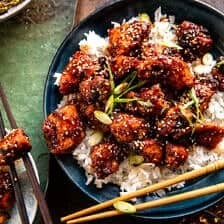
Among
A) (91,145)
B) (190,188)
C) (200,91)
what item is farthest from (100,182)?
(200,91)

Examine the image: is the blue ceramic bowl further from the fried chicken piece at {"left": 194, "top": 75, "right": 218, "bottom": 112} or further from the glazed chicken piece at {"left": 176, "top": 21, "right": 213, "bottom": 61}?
the fried chicken piece at {"left": 194, "top": 75, "right": 218, "bottom": 112}

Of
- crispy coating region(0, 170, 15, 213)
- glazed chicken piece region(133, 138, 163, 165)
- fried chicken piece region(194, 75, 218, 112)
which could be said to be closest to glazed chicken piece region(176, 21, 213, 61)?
fried chicken piece region(194, 75, 218, 112)

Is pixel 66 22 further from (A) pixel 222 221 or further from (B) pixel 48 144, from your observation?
(A) pixel 222 221

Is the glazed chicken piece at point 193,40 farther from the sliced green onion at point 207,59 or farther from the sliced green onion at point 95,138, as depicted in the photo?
the sliced green onion at point 95,138

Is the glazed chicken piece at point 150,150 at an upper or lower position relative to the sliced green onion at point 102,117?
lower

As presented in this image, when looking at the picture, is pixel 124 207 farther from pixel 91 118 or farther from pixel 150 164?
pixel 91 118

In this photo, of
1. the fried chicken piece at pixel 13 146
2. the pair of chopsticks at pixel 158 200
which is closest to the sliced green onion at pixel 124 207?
the pair of chopsticks at pixel 158 200
